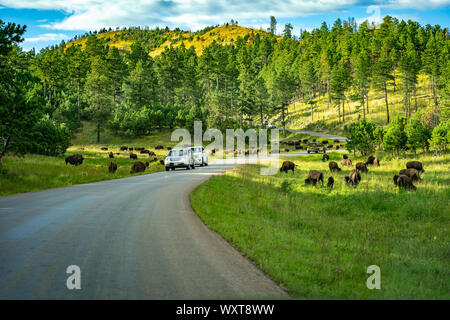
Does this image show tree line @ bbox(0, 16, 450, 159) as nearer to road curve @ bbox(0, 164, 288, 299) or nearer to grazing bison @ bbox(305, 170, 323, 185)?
grazing bison @ bbox(305, 170, 323, 185)

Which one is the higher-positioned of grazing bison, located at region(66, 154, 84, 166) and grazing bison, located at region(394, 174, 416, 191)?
grazing bison, located at region(66, 154, 84, 166)

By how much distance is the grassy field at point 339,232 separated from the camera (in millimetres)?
5832

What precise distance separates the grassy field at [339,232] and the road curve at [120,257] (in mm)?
743

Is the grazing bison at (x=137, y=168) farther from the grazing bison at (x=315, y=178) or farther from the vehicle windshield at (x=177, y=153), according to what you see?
the grazing bison at (x=315, y=178)

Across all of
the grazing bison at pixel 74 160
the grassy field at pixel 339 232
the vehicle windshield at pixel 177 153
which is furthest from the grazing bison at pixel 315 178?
the grazing bison at pixel 74 160

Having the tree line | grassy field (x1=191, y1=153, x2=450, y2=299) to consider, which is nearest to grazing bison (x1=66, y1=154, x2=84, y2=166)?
grassy field (x1=191, y1=153, x2=450, y2=299)

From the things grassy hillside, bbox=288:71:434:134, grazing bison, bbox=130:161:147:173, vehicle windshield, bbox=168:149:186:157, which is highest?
grassy hillside, bbox=288:71:434:134

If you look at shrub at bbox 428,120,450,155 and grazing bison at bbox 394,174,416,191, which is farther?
shrub at bbox 428,120,450,155

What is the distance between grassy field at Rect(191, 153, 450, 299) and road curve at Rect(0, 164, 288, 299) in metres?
0.74

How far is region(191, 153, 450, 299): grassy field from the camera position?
583 centimetres

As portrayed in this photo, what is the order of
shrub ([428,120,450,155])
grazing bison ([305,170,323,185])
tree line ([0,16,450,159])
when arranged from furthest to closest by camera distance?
1. tree line ([0,16,450,159])
2. shrub ([428,120,450,155])
3. grazing bison ([305,170,323,185])
